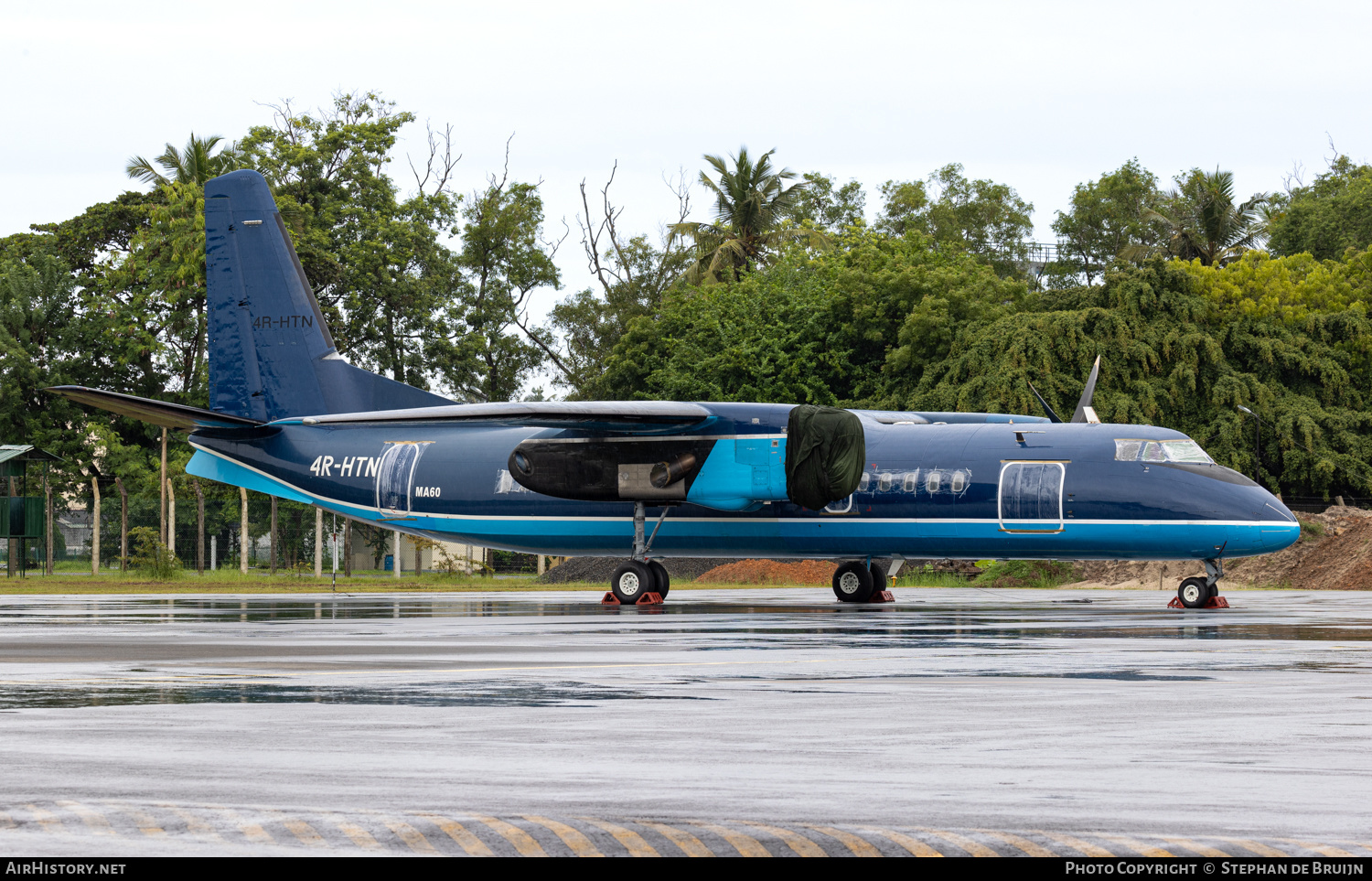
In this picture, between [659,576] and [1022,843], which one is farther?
[659,576]

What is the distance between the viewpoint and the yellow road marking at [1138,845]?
5.21 m

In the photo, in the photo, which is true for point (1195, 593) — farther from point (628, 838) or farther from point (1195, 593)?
point (628, 838)

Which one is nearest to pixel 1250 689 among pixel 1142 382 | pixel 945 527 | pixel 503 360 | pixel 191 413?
pixel 945 527

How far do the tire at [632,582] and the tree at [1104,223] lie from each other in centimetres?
5472

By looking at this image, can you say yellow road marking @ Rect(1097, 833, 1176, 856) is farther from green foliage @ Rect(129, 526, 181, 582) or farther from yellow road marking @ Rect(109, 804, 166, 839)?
green foliage @ Rect(129, 526, 181, 582)

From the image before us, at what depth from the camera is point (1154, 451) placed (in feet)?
79.9

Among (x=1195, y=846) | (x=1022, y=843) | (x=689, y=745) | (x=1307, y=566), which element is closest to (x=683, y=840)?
(x=1022, y=843)

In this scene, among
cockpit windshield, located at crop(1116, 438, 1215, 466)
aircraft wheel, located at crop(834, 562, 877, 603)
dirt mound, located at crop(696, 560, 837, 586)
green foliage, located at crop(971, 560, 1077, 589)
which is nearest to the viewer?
cockpit windshield, located at crop(1116, 438, 1215, 466)

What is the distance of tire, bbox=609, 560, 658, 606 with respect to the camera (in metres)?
26.8

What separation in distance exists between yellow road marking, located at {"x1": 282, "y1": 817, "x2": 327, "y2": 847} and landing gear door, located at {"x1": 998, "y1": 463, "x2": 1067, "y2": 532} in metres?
19.7

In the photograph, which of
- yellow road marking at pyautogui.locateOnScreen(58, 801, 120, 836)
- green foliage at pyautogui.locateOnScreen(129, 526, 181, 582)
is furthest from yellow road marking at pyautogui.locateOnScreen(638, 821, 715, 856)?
green foliage at pyautogui.locateOnScreen(129, 526, 181, 582)

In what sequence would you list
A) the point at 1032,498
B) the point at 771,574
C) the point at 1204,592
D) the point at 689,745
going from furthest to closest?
the point at 771,574
the point at 1204,592
the point at 1032,498
the point at 689,745

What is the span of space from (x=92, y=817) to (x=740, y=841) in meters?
2.44

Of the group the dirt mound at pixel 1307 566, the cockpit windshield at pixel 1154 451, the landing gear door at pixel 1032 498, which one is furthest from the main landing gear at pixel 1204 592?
the dirt mound at pixel 1307 566
